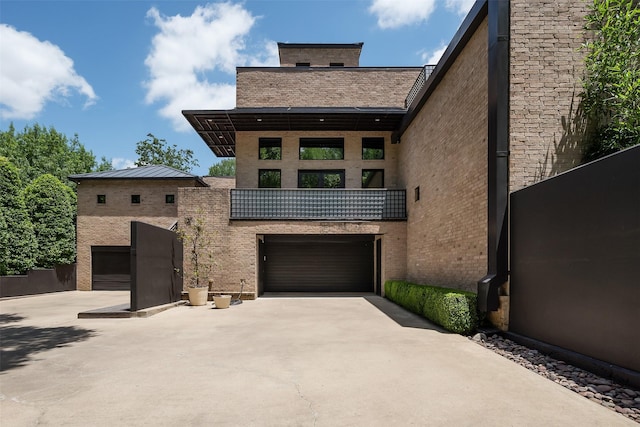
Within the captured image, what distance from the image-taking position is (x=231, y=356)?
602cm

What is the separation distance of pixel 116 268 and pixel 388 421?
19.4 meters

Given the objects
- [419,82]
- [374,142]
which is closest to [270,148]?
[374,142]

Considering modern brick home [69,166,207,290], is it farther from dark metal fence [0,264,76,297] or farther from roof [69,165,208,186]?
dark metal fence [0,264,76,297]

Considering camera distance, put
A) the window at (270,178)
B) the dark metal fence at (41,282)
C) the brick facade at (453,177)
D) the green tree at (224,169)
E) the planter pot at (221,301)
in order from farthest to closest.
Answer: the green tree at (224,169), the window at (270,178), the dark metal fence at (41,282), the planter pot at (221,301), the brick facade at (453,177)

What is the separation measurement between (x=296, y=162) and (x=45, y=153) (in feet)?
115

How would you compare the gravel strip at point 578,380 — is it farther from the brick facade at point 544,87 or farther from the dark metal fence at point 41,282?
the dark metal fence at point 41,282

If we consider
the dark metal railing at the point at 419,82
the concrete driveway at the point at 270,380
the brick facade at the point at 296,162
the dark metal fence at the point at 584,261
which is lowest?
the concrete driveway at the point at 270,380

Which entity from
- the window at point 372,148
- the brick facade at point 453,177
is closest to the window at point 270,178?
the window at point 372,148

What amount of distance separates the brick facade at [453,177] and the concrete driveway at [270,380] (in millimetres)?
2345

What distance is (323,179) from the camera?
671 inches

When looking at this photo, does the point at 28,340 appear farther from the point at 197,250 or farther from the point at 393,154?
the point at 393,154

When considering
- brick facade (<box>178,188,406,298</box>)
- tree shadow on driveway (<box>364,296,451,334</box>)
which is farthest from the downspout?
brick facade (<box>178,188,406,298</box>)

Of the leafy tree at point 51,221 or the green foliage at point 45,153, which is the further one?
the green foliage at point 45,153

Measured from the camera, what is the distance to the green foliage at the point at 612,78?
6590 millimetres
